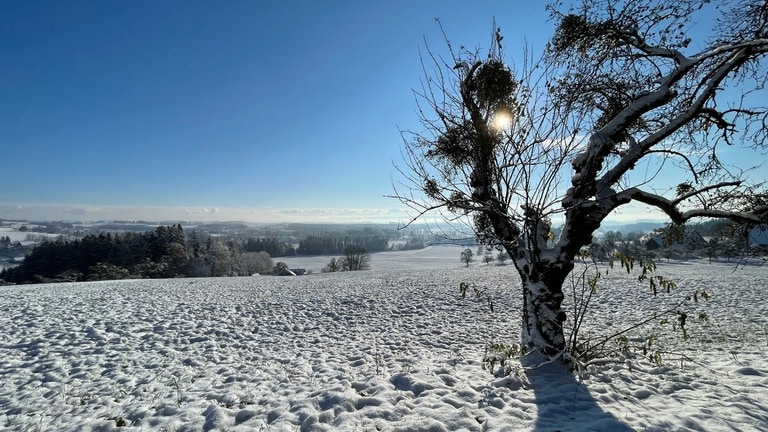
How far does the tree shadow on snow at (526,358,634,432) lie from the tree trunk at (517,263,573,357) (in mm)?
358

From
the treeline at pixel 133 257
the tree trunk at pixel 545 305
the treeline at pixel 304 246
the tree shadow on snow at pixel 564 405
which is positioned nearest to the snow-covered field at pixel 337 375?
the tree shadow on snow at pixel 564 405

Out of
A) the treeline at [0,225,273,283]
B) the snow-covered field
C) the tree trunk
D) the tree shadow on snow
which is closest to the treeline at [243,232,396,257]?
the treeline at [0,225,273,283]

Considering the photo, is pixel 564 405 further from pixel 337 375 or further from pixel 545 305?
pixel 337 375

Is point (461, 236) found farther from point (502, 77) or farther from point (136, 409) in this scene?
point (136, 409)

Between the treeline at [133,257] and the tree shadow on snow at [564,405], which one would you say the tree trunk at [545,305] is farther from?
the treeline at [133,257]

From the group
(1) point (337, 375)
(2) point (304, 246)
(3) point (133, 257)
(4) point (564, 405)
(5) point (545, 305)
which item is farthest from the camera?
(2) point (304, 246)

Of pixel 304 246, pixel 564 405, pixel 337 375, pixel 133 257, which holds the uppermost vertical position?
pixel 564 405

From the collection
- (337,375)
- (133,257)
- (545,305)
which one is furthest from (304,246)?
(545,305)

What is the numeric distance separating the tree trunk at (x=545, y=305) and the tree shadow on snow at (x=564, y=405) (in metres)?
0.36

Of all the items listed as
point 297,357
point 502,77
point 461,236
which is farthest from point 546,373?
point 297,357

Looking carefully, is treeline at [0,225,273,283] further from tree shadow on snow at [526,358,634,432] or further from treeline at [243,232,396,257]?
treeline at [243,232,396,257]

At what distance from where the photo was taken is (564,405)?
13.3 feet

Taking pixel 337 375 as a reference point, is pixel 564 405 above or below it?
above

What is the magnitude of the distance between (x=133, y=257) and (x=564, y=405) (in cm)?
5266
